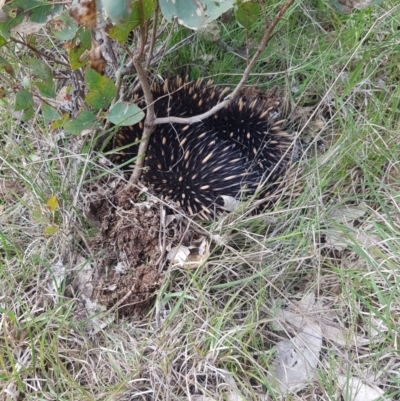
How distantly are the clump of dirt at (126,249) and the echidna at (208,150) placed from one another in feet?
0.42

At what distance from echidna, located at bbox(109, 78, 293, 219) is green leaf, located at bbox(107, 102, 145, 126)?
0.85 feet

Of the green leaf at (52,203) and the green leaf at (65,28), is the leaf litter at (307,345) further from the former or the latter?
the green leaf at (65,28)

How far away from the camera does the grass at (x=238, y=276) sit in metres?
1.21

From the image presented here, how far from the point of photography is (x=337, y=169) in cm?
151

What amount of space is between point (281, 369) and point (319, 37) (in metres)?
1.18

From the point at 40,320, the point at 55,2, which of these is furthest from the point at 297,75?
the point at 40,320

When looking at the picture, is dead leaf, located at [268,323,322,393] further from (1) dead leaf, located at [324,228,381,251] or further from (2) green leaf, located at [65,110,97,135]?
(2) green leaf, located at [65,110,97,135]

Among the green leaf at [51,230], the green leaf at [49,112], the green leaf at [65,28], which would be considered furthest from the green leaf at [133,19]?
the green leaf at [51,230]

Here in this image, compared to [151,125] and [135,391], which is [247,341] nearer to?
[135,391]

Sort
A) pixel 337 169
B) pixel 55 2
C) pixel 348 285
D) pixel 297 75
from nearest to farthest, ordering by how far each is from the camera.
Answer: pixel 55 2
pixel 348 285
pixel 337 169
pixel 297 75

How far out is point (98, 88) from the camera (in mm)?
1202

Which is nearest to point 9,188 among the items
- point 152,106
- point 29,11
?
point 152,106

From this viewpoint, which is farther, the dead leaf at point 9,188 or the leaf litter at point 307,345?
the dead leaf at point 9,188

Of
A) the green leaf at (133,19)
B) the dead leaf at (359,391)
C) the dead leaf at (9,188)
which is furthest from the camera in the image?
the dead leaf at (9,188)
